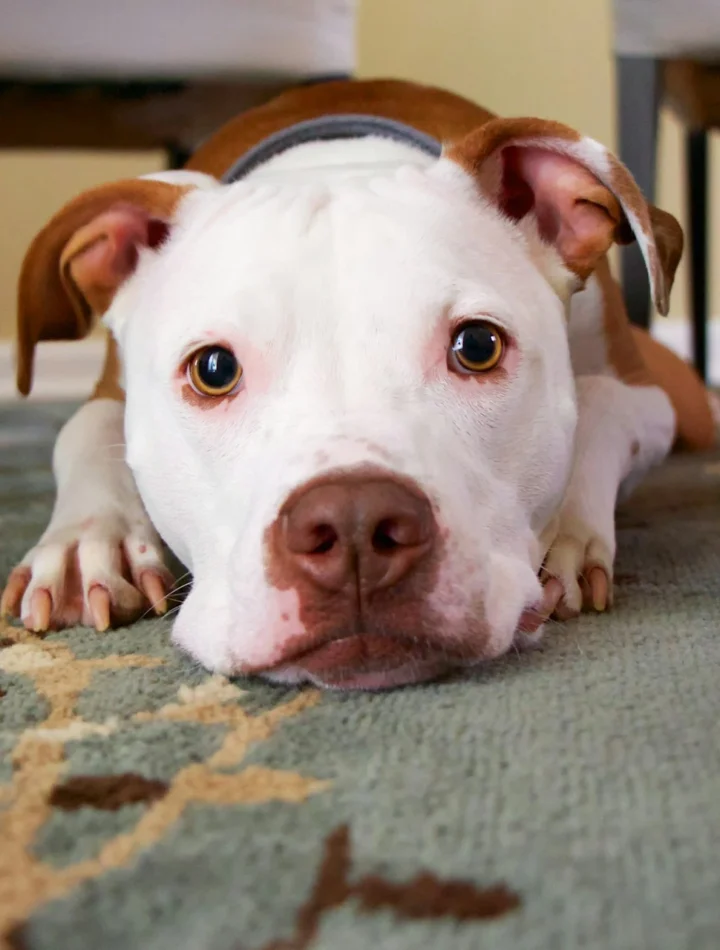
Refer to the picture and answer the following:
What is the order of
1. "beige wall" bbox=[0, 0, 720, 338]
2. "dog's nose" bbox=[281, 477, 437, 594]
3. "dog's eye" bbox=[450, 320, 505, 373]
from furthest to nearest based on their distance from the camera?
"beige wall" bbox=[0, 0, 720, 338], "dog's eye" bbox=[450, 320, 505, 373], "dog's nose" bbox=[281, 477, 437, 594]

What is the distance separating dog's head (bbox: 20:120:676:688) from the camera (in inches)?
35.0

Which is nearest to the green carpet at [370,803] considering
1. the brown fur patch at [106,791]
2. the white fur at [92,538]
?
the brown fur patch at [106,791]

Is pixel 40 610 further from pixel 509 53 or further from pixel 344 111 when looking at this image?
pixel 509 53

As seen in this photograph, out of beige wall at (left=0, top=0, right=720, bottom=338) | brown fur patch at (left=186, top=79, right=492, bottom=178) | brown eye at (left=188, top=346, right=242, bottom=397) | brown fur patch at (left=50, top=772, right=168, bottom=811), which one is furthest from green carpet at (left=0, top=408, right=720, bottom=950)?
beige wall at (left=0, top=0, right=720, bottom=338)

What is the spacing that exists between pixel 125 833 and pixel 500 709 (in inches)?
12.9

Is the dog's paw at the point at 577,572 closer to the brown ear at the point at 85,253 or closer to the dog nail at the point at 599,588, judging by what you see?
the dog nail at the point at 599,588

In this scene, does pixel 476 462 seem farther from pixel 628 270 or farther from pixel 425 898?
pixel 628 270

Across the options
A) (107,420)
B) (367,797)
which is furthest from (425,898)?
(107,420)

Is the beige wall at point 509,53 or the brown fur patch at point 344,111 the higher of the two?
the beige wall at point 509,53

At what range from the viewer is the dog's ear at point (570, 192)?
1200 mm

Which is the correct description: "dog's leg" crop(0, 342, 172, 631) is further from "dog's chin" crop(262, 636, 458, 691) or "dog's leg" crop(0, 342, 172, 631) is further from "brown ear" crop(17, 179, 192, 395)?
"dog's chin" crop(262, 636, 458, 691)

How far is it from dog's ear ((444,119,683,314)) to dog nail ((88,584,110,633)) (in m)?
0.66

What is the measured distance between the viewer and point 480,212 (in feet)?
4.13

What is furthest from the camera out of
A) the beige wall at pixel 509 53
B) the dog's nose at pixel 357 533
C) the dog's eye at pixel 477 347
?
the beige wall at pixel 509 53
